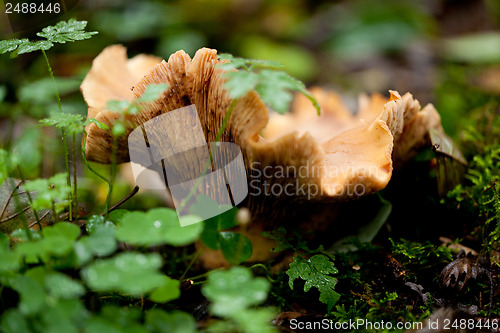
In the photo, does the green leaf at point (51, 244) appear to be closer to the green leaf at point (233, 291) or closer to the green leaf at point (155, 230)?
the green leaf at point (155, 230)

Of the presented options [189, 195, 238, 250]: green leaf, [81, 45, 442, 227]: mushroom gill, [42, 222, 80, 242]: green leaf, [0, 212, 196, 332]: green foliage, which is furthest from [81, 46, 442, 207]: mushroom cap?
[0, 212, 196, 332]: green foliage

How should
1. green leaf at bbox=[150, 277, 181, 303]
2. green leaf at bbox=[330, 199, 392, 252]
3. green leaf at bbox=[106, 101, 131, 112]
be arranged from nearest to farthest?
1. green leaf at bbox=[150, 277, 181, 303]
2. green leaf at bbox=[106, 101, 131, 112]
3. green leaf at bbox=[330, 199, 392, 252]

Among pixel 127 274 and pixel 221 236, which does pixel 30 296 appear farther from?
pixel 221 236

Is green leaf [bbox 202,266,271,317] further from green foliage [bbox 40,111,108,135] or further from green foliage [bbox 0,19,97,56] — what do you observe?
green foliage [bbox 0,19,97,56]

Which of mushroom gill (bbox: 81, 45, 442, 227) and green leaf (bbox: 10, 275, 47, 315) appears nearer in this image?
green leaf (bbox: 10, 275, 47, 315)

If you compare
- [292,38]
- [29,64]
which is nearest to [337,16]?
[292,38]

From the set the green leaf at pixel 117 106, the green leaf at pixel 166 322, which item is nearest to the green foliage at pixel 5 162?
the green leaf at pixel 117 106

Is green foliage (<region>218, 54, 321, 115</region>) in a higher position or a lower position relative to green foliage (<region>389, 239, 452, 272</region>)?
higher
